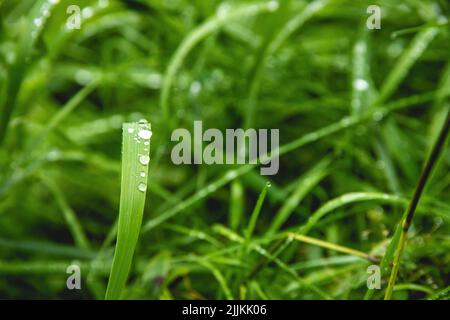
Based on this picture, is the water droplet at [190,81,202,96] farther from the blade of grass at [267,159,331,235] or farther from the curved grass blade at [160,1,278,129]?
the blade of grass at [267,159,331,235]

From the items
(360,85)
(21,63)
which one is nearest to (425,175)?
(360,85)

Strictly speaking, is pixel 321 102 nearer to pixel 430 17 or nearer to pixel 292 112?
pixel 292 112

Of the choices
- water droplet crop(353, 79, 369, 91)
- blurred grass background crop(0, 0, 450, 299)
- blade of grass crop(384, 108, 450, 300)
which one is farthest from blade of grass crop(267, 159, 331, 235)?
blade of grass crop(384, 108, 450, 300)

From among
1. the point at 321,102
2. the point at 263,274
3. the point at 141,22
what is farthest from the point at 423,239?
the point at 141,22

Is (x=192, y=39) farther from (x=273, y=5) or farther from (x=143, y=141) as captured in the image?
(x=143, y=141)

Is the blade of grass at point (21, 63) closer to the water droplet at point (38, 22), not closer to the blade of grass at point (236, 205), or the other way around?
the water droplet at point (38, 22)

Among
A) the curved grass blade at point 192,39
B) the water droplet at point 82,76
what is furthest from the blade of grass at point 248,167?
the water droplet at point 82,76
